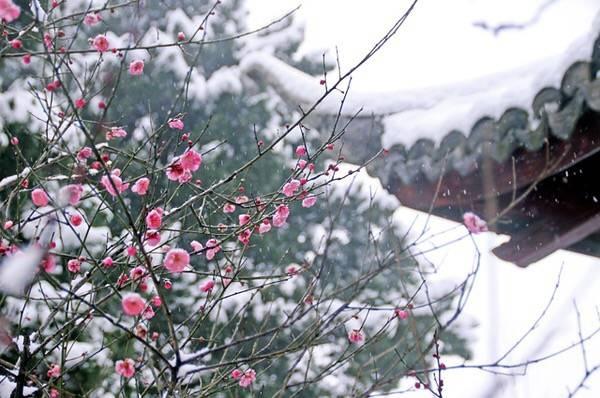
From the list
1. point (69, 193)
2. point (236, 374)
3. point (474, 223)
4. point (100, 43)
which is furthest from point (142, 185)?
point (474, 223)

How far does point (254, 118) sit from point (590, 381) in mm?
5728

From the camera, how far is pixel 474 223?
1656 mm

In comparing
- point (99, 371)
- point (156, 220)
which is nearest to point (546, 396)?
point (156, 220)

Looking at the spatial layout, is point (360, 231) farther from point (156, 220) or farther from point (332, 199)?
point (156, 220)

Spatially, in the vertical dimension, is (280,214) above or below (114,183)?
above

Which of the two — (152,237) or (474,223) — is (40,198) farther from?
(474,223)

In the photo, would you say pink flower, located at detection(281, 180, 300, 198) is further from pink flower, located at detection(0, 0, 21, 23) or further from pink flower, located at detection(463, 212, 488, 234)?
pink flower, located at detection(0, 0, 21, 23)


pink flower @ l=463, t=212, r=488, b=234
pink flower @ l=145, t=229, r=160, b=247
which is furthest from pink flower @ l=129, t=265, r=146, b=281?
pink flower @ l=463, t=212, r=488, b=234

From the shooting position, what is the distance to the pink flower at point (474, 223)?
1628 mm

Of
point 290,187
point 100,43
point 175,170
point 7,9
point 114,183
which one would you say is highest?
point 100,43

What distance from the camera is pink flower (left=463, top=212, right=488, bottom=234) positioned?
163 cm

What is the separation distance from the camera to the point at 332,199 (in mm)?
7160

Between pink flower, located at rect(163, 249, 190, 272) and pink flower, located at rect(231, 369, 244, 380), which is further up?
pink flower, located at rect(163, 249, 190, 272)

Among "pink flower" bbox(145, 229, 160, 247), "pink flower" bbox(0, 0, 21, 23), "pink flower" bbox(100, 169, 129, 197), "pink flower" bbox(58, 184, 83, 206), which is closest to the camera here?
"pink flower" bbox(100, 169, 129, 197)
